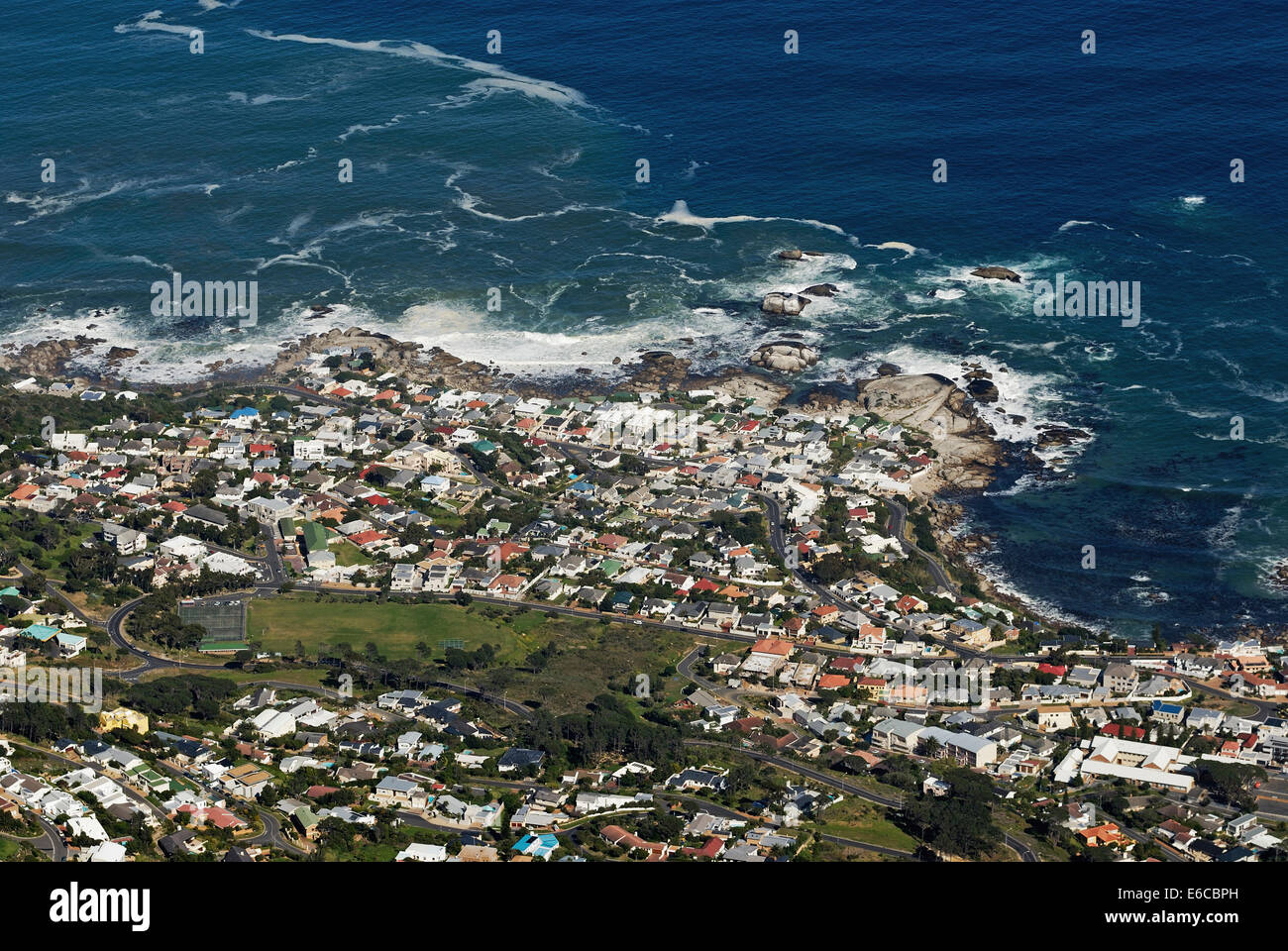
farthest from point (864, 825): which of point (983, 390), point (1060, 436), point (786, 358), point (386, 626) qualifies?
point (786, 358)

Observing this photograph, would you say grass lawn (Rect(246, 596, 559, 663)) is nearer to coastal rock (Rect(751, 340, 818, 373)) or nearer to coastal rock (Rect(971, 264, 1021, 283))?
coastal rock (Rect(751, 340, 818, 373))

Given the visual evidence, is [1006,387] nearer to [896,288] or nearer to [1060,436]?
[1060,436]

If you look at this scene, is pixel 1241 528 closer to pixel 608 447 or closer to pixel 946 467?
pixel 946 467

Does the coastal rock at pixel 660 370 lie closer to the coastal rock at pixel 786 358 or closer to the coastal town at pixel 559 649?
the coastal town at pixel 559 649

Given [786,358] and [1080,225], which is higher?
→ [1080,225]

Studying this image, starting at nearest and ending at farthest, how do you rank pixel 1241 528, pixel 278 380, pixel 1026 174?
1. pixel 1241 528
2. pixel 278 380
3. pixel 1026 174

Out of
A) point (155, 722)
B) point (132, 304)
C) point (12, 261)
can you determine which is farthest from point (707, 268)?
point (155, 722)
